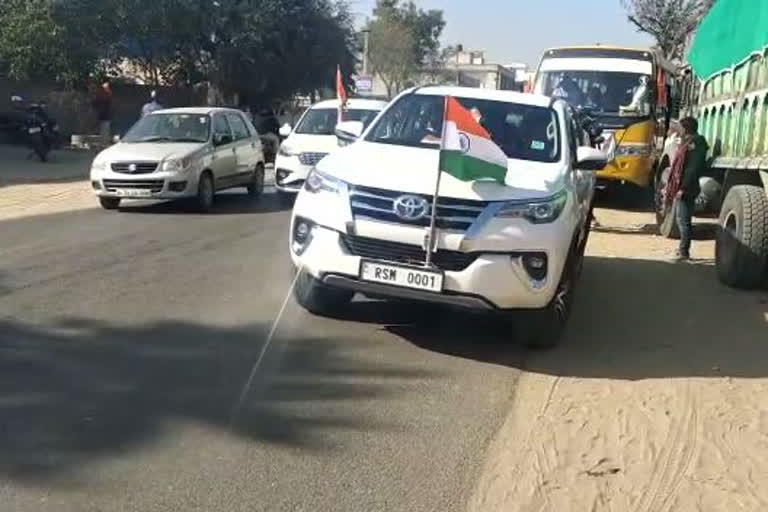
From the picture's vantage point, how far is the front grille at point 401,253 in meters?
5.95

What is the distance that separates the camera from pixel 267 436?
463 cm

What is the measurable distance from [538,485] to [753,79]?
6.16 meters

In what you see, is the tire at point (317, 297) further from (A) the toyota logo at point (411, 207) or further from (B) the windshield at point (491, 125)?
(B) the windshield at point (491, 125)

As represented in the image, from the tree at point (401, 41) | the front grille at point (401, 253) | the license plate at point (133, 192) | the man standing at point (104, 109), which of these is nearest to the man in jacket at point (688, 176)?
the front grille at point (401, 253)

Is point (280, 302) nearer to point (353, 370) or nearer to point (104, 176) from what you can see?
point (353, 370)

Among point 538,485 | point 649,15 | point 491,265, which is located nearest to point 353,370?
point 491,265

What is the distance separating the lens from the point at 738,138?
31.4ft

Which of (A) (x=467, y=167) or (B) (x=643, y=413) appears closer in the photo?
(B) (x=643, y=413)

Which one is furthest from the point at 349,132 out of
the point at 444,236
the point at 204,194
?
the point at 204,194

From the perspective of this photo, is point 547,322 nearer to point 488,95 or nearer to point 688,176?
point 488,95

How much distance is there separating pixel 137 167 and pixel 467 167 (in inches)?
318

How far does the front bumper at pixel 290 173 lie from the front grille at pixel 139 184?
6.94 feet

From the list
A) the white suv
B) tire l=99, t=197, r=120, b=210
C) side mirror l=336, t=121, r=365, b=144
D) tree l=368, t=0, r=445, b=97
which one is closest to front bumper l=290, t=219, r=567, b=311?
the white suv

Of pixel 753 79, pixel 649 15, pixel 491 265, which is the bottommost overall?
pixel 491 265
